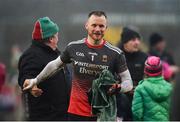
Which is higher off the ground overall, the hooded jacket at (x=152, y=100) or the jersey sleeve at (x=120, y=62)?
the jersey sleeve at (x=120, y=62)

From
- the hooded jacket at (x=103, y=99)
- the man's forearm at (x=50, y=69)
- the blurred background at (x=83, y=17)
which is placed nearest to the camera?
the hooded jacket at (x=103, y=99)

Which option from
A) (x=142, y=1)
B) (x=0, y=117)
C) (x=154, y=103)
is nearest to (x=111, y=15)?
(x=142, y=1)

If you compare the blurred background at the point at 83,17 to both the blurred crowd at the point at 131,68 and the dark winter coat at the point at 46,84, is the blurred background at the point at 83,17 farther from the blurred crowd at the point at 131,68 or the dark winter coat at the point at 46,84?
the dark winter coat at the point at 46,84

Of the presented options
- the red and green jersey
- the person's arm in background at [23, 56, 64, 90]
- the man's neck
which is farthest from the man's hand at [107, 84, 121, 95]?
the person's arm in background at [23, 56, 64, 90]

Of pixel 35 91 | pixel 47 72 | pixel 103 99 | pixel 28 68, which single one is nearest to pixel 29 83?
pixel 35 91

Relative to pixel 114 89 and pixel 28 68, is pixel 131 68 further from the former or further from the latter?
pixel 114 89

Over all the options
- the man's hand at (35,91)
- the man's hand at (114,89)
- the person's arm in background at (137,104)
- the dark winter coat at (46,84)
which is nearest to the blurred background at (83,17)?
the person's arm in background at (137,104)

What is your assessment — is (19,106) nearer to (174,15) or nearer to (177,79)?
(174,15)

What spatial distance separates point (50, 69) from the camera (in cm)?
1234

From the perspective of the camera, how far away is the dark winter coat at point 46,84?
42.7ft

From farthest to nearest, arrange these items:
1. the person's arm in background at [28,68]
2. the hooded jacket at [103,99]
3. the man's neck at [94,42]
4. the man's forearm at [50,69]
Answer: the person's arm in background at [28,68]
the man's forearm at [50,69]
the man's neck at [94,42]
the hooded jacket at [103,99]

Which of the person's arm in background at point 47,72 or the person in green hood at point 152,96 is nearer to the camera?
the person's arm in background at point 47,72

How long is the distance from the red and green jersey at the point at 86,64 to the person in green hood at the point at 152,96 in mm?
1338

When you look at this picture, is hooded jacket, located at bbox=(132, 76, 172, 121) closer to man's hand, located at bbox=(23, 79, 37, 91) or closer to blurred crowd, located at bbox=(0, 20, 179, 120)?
blurred crowd, located at bbox=(0, 20, 179, 120)
